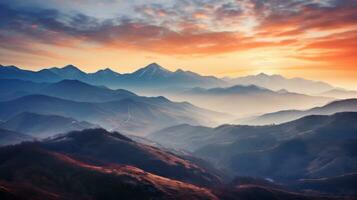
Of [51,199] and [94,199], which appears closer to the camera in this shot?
[51,199]

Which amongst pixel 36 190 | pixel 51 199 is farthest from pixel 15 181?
pixel 51 199

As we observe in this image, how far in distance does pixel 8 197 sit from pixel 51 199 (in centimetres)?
2594

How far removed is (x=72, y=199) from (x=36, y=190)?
19.2 m

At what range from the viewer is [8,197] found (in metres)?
158

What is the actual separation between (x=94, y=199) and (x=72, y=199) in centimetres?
1370

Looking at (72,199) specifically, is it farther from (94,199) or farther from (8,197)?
(8,197)

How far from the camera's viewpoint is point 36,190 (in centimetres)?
18850

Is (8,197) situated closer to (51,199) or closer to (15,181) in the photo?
(51,199)

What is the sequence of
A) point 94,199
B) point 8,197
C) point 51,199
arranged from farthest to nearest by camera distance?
point 94,199 < point 51,199 < point 8,197

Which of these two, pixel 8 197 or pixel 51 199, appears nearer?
pixel 8 197

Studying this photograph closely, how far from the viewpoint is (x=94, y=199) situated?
199625 mm

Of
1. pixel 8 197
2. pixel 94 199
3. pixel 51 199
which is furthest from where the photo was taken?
pixel 94 199

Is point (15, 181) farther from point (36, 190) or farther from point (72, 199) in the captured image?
point (72, 199)

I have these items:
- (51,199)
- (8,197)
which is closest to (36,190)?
(51,199)
